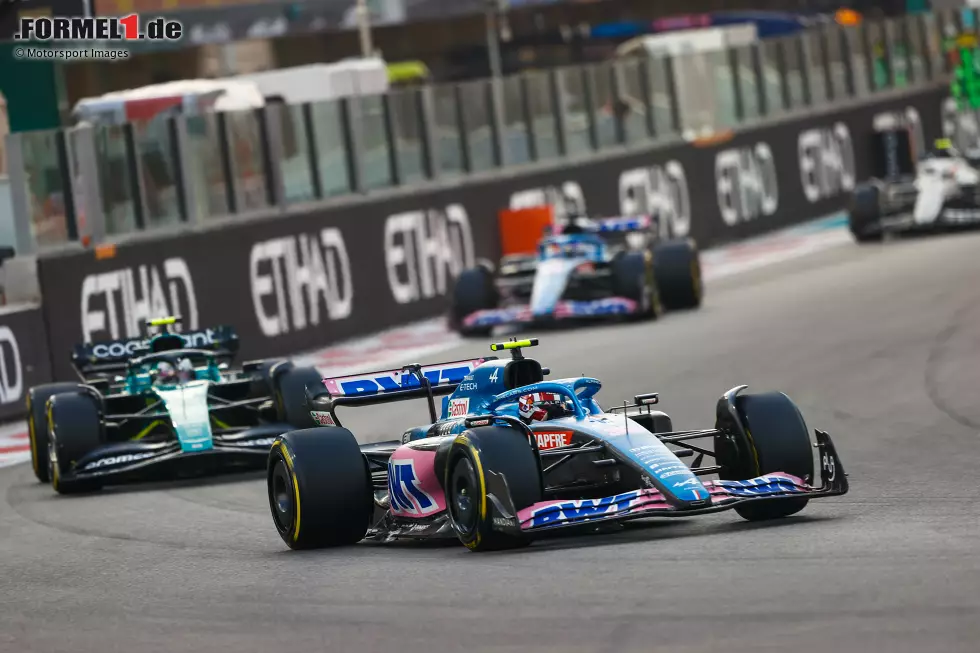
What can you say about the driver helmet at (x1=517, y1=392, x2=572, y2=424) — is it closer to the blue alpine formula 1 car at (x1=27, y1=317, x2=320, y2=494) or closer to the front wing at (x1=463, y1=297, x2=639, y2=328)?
the blue alpine formula 1 car at (x1=27, y1=317, x2=320, y2=494)

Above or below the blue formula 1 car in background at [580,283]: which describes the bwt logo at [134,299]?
above

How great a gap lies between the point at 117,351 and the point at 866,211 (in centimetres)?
1557

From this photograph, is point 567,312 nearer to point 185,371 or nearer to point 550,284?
point 550,284

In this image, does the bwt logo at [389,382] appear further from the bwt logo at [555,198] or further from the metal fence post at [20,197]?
the bwt logo at [555,198]

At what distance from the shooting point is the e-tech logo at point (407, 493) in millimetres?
10688

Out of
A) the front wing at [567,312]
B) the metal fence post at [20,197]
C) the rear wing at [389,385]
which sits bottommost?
the front wing at [567,312]

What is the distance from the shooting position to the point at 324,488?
35.1 feet

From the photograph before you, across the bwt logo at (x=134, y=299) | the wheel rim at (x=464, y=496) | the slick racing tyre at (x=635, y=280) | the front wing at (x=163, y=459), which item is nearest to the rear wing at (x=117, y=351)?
the front wing at (x=163, y=459)

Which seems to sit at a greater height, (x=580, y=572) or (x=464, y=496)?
(x=464, y=496)

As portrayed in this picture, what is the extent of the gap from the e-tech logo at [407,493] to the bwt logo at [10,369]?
9085 mm

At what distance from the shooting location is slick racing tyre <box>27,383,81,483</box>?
602 inches

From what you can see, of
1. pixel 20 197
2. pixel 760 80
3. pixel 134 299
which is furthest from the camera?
pixel 760 80

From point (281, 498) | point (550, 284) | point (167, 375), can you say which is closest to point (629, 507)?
point (281, 498)

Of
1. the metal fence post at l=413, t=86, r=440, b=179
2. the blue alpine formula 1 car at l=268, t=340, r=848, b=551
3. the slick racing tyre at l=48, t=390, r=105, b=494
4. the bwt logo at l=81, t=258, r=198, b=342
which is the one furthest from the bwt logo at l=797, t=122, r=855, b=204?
the blue alpine formula 1 car at l=268, t=340, r=848, b=551
